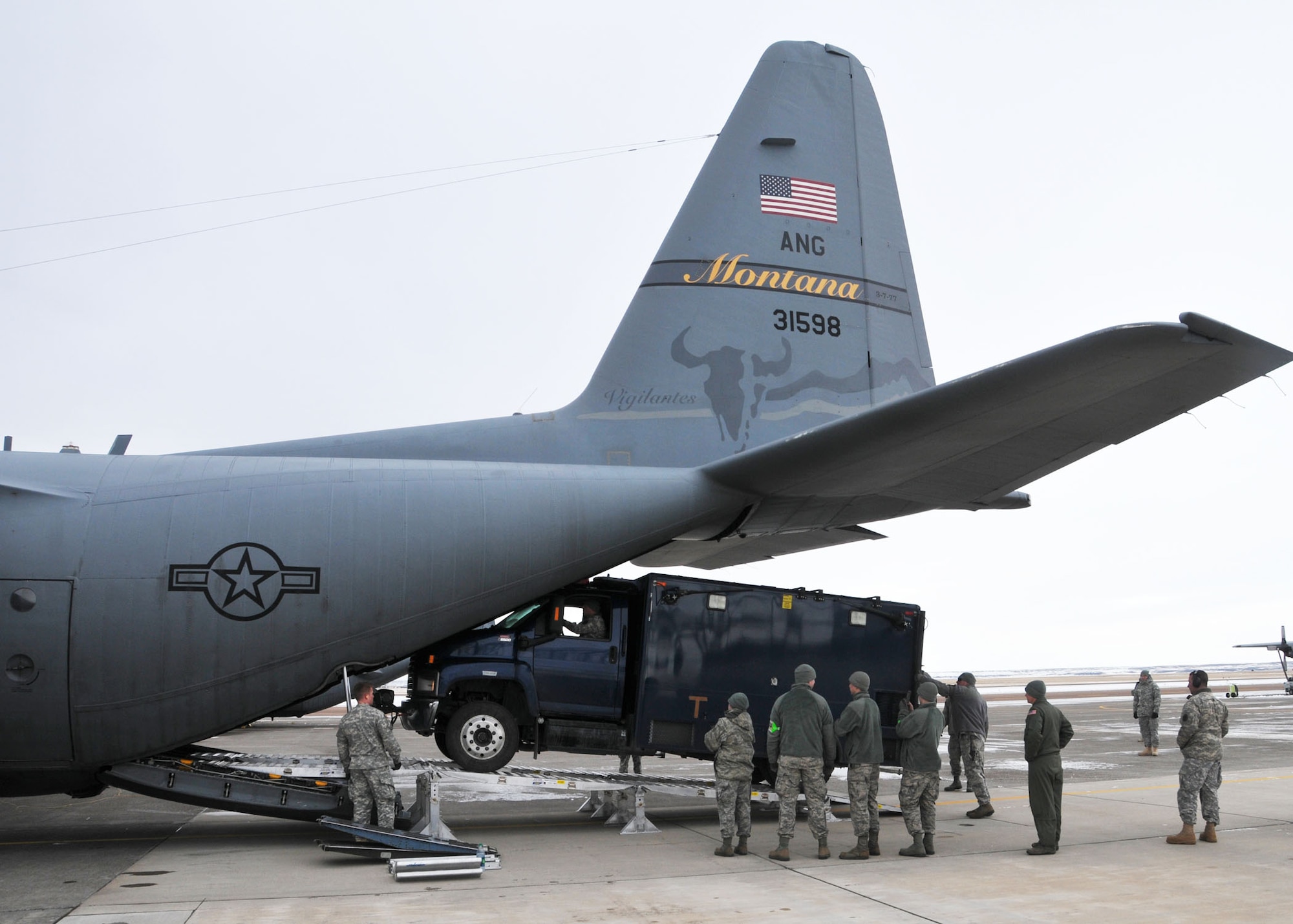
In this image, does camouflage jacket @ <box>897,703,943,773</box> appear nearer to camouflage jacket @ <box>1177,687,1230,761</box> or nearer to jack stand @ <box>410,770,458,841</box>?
camouflage jacket @ <box>1177,687,1230,761</box>

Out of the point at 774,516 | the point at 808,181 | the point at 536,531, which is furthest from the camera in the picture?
the point at 808,181

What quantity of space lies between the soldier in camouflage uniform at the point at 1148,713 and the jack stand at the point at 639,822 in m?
11.8

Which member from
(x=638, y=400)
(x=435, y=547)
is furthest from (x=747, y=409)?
(x=435, y=547)

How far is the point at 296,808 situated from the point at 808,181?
901cm

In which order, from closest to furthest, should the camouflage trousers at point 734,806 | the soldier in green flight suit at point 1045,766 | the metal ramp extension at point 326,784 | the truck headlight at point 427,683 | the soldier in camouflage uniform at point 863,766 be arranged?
the soldier in green flight suit at point 1045,766 → the soldier in camouflage uniform at point 863,766 → the camouflage trousers at point 734,806 → the metal ramp extension at point 326,784 → the truck headlight at point 427,683

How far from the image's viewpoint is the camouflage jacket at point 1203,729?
32.2ft

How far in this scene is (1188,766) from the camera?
9.99 m

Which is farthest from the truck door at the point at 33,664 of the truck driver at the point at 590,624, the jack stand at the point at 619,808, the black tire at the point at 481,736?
the jack stand at the point at 619,808

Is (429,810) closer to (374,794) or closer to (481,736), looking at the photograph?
(374,794)

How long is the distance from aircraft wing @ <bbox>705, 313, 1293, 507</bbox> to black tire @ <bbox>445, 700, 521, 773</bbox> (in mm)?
3687

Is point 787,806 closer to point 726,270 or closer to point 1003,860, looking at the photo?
point 1003,860

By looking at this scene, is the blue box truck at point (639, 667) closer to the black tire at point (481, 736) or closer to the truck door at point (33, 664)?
the black tire at point (481, 736)

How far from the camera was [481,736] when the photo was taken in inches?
461

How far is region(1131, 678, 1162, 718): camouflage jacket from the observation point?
1885 cm
